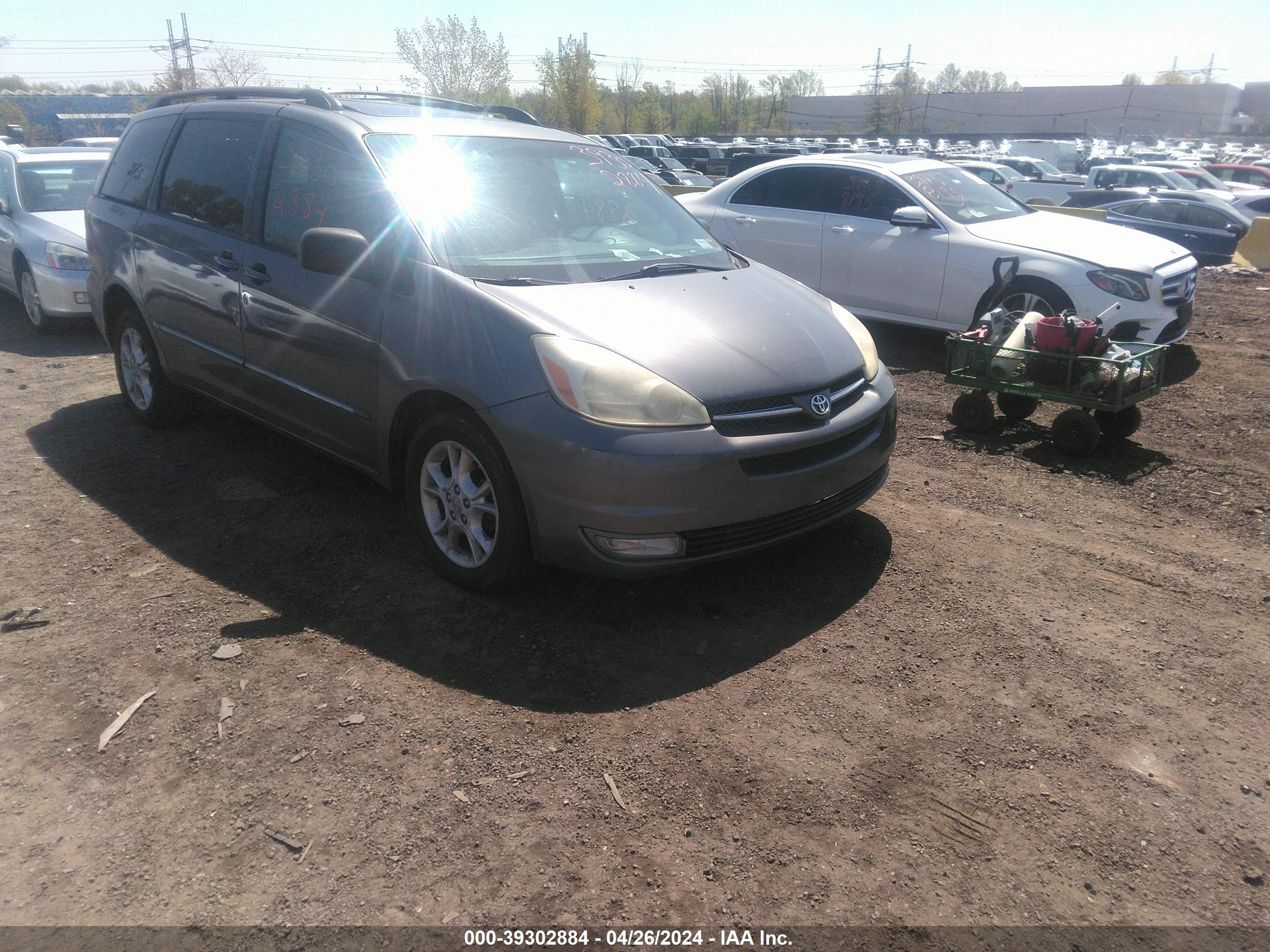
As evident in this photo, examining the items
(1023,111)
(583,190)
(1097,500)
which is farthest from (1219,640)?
(1023,111)

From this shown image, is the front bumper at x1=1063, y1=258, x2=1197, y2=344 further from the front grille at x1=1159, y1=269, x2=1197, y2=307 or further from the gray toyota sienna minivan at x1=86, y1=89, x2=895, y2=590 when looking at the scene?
the gray toyota sienna minivan at x1=86, y1=89, x2=895, y2=590

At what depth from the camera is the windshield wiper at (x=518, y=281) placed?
3811mm

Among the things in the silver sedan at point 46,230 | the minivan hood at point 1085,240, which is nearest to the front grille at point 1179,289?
the minivan hood at point 1085,240

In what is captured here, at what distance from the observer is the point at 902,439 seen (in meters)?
6.04

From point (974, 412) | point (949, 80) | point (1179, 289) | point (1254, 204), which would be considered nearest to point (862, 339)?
point (974, 412)

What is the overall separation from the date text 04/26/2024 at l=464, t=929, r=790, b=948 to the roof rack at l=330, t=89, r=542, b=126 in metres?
4.22

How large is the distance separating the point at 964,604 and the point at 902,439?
2.35 m

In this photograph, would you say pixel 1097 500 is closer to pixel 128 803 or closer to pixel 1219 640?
pixel 1219 640

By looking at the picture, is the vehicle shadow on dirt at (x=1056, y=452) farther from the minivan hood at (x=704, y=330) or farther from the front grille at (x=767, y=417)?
the front grille at (x=767, y=417)

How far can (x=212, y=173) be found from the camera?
509 cm

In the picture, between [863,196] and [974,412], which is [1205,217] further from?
[974,412]

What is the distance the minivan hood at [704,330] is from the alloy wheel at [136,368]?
3208mm

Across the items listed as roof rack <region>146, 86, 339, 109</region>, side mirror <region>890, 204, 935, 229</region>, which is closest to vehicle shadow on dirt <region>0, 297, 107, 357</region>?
roof rack <region>146, 86, 339, 109</region>

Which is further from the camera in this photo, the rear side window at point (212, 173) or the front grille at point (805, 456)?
the rear side window at point (212, 173)
